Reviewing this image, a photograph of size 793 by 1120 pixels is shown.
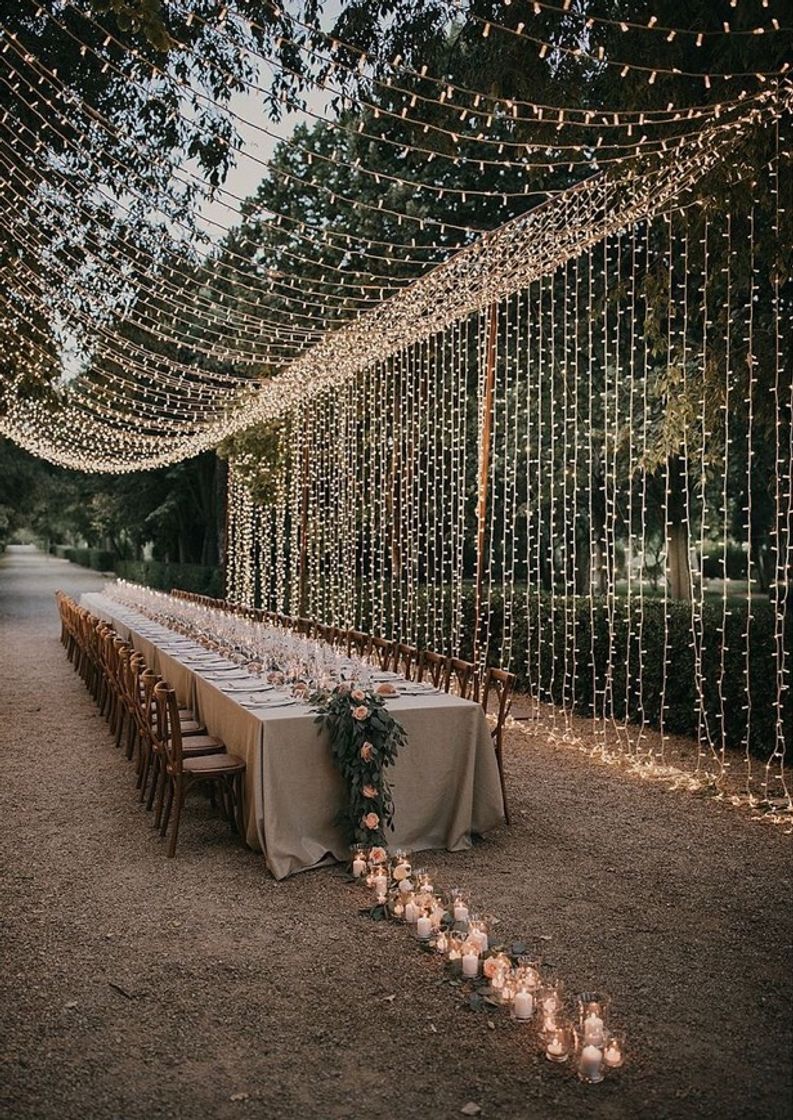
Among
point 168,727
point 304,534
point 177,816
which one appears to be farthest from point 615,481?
point 177,816

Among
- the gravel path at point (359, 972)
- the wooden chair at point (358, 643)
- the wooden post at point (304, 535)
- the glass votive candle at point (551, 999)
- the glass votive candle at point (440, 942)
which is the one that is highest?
the wooden post at point (304, 535)

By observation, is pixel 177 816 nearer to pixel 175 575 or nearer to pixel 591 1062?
pixel 591 1062

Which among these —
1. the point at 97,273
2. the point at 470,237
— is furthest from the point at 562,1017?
the point at 470,237

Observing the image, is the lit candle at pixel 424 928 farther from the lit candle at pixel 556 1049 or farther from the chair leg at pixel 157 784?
the chair leg at pixel 157 784

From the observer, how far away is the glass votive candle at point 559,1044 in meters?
2.70

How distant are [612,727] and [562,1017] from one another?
490 centimetres

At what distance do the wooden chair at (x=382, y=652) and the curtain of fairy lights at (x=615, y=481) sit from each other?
87 cm

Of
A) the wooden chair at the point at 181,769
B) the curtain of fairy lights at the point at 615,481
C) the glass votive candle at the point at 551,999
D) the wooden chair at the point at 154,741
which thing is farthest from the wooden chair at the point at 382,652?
the glass votive candle at the point at 551,999

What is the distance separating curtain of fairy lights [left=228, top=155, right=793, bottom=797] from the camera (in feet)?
21.4

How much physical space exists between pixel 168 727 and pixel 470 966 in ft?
7.57

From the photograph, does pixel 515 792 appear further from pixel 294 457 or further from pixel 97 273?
pixel 294 457

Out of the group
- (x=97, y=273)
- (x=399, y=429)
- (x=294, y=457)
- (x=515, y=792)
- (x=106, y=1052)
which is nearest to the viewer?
(x=106, y=1052)

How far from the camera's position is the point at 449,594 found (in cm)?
1048

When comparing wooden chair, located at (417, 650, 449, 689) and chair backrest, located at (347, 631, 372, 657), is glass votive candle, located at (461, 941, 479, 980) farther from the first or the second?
chair backrest, located at (347, 631, 372, 657)
